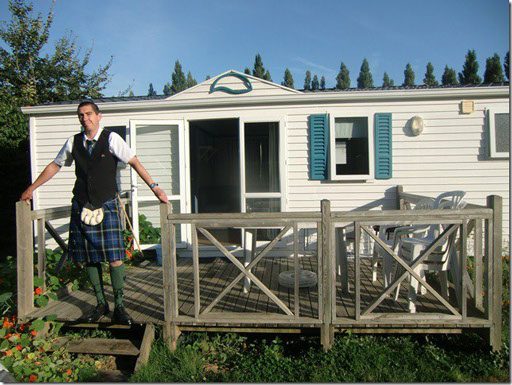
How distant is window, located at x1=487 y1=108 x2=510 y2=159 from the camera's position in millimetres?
4719

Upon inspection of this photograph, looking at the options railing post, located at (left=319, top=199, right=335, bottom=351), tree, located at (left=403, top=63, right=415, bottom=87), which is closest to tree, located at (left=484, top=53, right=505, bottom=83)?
tree, located at (left=403, top=63, right=415, bottom=87)

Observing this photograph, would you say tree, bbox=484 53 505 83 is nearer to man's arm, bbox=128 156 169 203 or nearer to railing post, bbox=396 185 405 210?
railing post, bbox=396 185 405 210

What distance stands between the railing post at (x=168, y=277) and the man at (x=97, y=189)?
17 centimetres

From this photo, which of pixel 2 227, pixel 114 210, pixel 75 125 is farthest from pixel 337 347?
pixel 2 227

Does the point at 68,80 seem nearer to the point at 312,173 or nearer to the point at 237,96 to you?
the point at 237,96

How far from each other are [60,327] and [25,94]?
11.1 m

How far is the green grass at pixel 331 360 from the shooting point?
240 centimetres

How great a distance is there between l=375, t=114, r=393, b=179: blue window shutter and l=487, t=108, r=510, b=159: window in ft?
4.29

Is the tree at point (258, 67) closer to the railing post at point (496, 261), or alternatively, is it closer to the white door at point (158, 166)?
the white door at point (158, 166)

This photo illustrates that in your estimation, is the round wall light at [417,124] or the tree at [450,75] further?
the tree at [450,75]

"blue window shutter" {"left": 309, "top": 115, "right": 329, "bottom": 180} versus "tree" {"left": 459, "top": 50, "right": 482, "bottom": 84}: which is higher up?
"tree" {"left": 459, "top": 50, "right": 482, "bottom": 84}

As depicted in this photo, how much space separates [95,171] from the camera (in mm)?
2607

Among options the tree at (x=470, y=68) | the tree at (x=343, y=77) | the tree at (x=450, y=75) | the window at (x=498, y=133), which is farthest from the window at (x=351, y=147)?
the tree at (x=343, y=77)

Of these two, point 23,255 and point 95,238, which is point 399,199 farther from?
point 23,255
